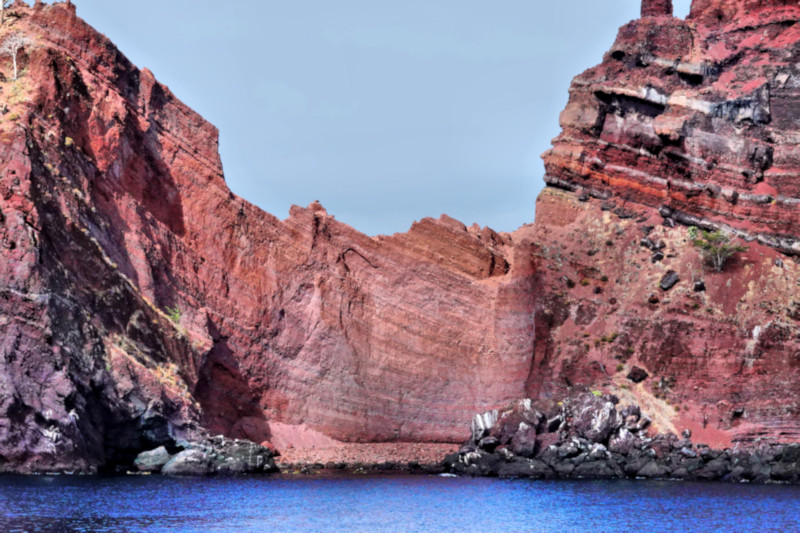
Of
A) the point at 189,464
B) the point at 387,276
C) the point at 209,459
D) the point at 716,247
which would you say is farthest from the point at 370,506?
the point at 716,247

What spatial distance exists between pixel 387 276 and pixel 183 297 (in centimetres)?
1442

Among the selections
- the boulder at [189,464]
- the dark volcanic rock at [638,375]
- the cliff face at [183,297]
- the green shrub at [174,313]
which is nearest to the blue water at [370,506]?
the boulder at [189,464]

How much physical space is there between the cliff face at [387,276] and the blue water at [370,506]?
496 centimetres

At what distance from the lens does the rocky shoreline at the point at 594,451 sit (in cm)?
5662

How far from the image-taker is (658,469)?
5712 cm

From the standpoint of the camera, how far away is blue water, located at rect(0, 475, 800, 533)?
1401 inches

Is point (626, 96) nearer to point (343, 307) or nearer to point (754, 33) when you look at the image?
point (754, 33)

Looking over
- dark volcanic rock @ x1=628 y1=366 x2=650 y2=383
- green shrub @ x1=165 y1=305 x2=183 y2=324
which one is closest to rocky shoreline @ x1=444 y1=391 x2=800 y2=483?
dark volcanic rock @ x1=628 y1=366 x2=650 y2=383

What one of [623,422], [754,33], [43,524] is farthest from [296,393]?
[754,33]

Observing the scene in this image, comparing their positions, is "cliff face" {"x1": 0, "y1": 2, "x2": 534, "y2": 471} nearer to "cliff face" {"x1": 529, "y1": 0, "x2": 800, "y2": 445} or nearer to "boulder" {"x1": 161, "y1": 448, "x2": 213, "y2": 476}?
"boulder" {"x1": 161, "y1": 448, "x2": 213, "y2": 476}

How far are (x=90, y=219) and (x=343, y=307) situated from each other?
18012mm

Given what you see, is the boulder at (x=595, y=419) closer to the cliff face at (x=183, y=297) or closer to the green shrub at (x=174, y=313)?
the cliff face at (x=183, y=297)

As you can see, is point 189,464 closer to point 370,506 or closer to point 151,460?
point 151,460

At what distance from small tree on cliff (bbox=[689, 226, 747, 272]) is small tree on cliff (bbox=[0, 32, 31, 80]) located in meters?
43.9
